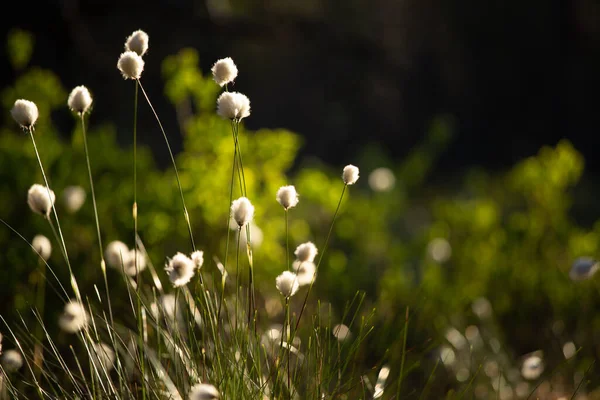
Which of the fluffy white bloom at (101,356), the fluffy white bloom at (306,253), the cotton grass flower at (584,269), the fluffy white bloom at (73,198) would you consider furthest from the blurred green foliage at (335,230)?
the fluffy white bloom at (306,253)

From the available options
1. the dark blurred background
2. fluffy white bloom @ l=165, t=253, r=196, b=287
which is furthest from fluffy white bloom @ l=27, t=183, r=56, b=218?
the dark blurred background

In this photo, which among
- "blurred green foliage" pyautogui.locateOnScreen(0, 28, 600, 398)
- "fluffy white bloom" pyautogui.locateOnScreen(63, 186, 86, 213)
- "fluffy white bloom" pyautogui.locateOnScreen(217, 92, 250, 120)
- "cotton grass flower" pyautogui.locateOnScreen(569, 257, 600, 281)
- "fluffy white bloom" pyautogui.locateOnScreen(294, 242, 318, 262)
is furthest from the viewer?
"blurred green foliage" pyautogui.locateOnScreen(0, 28, 600, 398)

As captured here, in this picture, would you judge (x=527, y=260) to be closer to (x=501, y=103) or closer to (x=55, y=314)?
(x=55, y=314)

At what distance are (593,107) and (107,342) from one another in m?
7.18

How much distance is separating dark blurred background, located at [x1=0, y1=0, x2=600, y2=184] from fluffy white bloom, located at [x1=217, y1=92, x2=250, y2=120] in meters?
4.43

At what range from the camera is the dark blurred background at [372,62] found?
577 cm

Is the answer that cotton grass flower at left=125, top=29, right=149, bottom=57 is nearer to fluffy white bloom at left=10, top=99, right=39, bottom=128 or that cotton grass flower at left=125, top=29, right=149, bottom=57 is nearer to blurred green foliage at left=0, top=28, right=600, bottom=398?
fluffy white bloom at left=10, top=99, right=39, bottom=128

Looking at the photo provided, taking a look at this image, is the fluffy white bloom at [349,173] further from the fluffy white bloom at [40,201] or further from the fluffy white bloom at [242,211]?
the fluffy white bloom at [40,201]

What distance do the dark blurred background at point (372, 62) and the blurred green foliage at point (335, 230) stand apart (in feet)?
8.68

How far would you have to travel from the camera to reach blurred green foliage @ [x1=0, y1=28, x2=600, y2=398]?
2.64 metres

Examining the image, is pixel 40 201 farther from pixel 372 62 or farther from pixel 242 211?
pixel 372 62

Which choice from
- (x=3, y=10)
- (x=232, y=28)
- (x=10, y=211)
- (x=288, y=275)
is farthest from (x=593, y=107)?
(x=288, y=275)

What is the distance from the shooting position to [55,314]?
2572 millimetres

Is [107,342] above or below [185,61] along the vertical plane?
below
